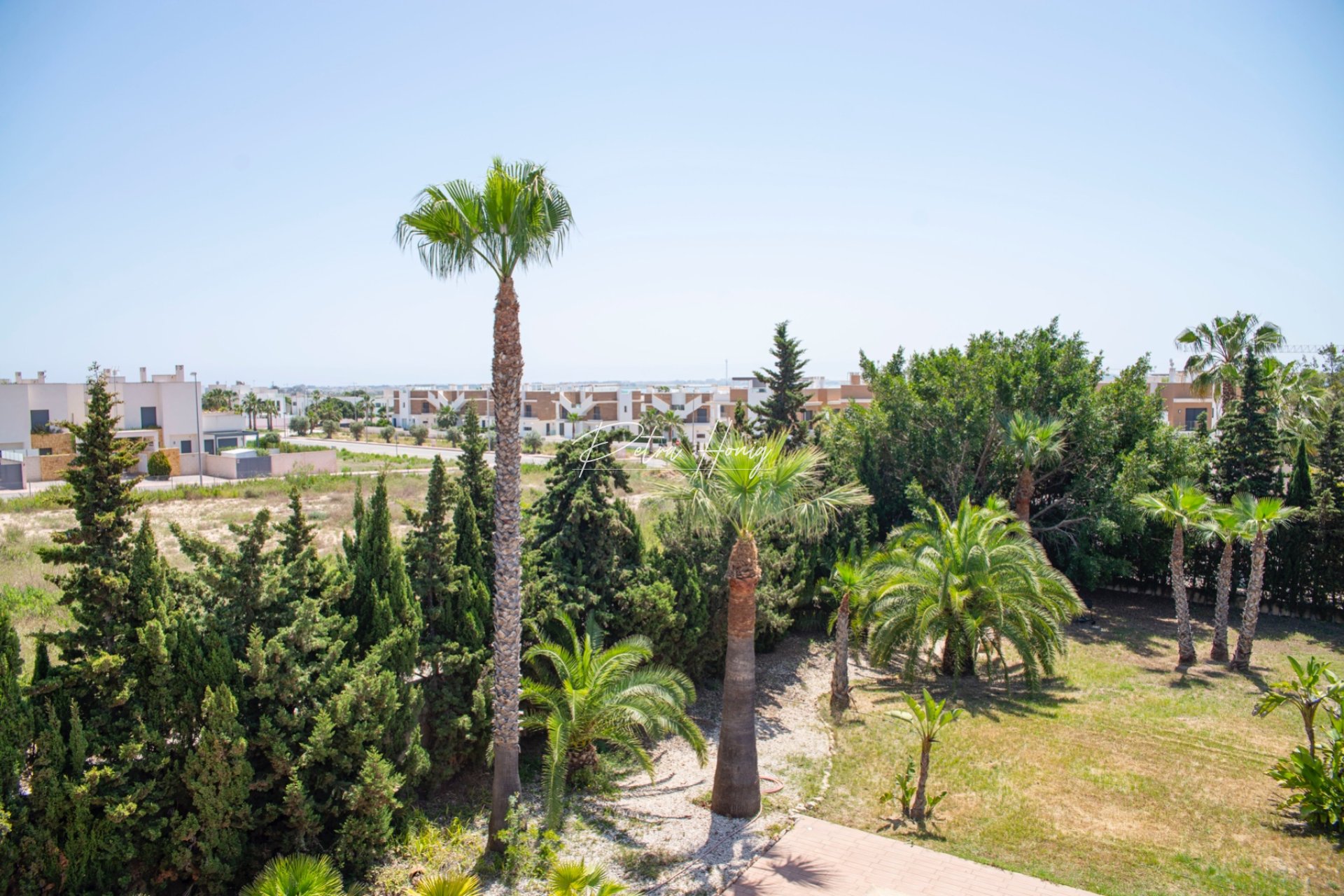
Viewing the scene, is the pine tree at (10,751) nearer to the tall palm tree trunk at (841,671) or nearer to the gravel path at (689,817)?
the gravel path at (689,817)

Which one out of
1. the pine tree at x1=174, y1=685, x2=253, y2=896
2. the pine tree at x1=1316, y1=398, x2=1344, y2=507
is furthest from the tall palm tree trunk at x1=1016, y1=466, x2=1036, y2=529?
the pine tree at x1=174, y1=685, x2=253, y2=896

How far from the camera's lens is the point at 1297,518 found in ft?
72.3

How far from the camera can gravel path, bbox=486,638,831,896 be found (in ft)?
32.7

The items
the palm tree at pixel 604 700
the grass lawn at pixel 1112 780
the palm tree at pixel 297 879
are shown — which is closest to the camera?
the palm tree at pixel 297 879

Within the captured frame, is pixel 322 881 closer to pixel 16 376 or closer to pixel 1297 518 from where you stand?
pixel 1297 518

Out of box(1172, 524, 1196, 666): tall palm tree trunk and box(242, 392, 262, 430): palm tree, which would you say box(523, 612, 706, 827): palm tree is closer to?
box(1172, 524, 1196, 666): tall palm tree trunk

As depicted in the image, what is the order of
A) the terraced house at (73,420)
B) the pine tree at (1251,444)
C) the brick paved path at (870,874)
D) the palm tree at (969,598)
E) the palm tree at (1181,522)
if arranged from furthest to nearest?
the terraced house at (73,420) < the pine tree at (1251,444) < the palm tree at (1181,522) < the palm tree at (969,598) < the brick paved path at (870,874)

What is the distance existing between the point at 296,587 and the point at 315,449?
4605cm

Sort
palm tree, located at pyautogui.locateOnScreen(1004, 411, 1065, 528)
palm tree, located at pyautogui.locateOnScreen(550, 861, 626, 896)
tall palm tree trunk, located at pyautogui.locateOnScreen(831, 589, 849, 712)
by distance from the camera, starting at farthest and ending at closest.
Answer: palm tree, located at pyautogui.locateOnScreen(1004, 411, 1065, 528), tall palm tree trunk, located at pyautogui.locateOnScreen(831, 589, 849, 712), palm tree, located at pyautogui.locateOnScreen(550, 861, 626, 896)

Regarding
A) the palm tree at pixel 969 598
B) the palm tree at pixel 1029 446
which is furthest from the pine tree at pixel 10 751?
the palm tree at pixel 1029 446

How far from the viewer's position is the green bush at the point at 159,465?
41719 millimetres

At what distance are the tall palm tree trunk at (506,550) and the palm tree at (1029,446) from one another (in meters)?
14.8

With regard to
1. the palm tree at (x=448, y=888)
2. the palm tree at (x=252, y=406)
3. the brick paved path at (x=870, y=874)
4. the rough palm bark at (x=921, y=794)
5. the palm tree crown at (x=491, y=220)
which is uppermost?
the palm tree crown at (x=491, y=220)

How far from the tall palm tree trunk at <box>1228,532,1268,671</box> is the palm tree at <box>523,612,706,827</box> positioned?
12771mm
